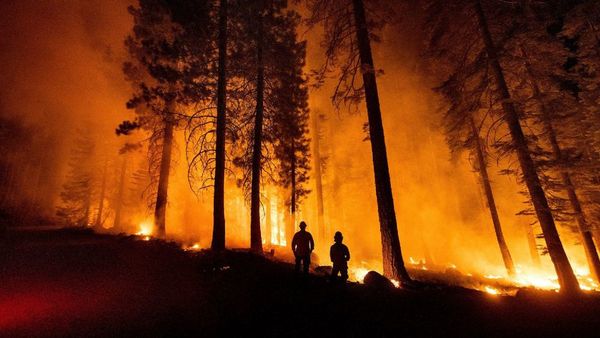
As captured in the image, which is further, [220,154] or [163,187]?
[163,187]

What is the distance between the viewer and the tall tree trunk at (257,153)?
42.8ft

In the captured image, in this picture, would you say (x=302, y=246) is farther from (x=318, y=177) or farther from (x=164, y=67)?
(x=318, y=177)

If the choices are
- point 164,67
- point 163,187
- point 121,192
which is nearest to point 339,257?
point 163,187

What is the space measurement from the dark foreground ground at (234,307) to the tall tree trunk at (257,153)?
499 centimetres

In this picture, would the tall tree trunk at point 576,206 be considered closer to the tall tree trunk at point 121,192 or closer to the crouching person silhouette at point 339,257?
the crouching person silhouette at point 339,257

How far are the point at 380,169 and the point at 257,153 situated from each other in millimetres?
6984

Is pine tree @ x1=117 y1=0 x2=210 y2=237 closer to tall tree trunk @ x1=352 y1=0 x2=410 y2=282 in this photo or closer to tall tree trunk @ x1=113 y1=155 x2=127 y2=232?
tall tree trunk @ x1=352 y1=0 x2=410 y2=282

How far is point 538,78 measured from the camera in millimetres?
12633

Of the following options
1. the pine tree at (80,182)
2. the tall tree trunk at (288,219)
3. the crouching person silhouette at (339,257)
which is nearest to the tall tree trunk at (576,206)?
the crouching person silhouette at (339,257)

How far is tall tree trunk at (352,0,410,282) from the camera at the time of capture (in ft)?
28.2

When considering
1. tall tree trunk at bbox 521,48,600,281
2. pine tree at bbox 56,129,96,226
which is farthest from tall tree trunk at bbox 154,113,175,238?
pine tree at bbox 56,129,96,226

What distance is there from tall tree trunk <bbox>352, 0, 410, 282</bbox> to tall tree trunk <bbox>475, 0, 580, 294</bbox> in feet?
19.1

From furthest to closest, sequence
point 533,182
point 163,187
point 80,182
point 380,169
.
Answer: point 80,182 < point 163,187 < point 533,182 < point 380,169

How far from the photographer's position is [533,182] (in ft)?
34.8
